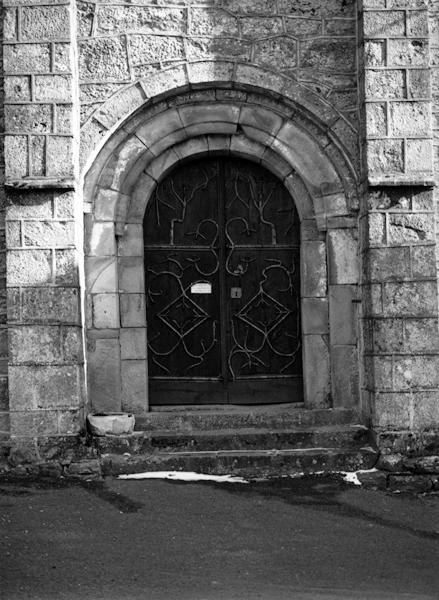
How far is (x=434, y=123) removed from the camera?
21.8ft

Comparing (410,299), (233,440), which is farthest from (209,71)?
(233,440)

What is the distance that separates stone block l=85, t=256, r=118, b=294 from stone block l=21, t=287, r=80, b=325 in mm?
370

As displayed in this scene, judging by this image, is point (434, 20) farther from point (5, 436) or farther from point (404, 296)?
point (5, 436)

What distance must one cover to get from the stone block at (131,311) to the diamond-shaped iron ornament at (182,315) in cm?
24

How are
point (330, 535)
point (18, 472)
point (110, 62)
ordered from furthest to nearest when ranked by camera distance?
point (110, 62) < point (18, 472) < point (330, 535)

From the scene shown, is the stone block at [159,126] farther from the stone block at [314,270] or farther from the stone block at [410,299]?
the stone block at [410,299]

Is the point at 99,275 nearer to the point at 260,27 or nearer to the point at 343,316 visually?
the point at 343,316

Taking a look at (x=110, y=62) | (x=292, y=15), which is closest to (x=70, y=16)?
(x=110, y=62)

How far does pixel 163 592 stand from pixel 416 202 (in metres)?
3.73

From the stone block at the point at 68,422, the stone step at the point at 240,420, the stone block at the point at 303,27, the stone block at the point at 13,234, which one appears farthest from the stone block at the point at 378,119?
the stone block at the point at 68,422

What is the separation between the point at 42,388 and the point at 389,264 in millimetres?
2900

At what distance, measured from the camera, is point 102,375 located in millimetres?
6668

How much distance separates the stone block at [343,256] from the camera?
678cm

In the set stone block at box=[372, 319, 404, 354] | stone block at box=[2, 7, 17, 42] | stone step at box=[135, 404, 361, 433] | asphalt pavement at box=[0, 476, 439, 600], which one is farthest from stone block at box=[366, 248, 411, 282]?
stone block at box=[2, 7, 17, 42]
